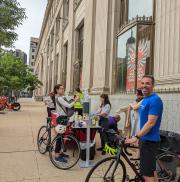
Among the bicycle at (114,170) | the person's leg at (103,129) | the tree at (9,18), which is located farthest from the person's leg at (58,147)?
the tree at (9,18)

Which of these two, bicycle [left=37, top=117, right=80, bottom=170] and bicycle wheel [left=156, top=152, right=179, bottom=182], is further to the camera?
bicycle [left=37, top=117, right=80, bottom=170]

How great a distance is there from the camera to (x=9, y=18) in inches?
702

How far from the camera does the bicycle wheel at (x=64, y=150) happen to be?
8289mm

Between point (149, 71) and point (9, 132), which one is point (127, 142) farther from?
point (9, 132)

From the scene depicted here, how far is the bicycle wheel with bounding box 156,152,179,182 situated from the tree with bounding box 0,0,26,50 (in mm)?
13016

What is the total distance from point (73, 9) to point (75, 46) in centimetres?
312

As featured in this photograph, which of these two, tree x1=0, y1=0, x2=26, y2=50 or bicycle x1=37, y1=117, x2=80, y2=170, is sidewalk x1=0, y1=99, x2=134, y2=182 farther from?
tree x1=0, y1=0, x2=26, y2=50

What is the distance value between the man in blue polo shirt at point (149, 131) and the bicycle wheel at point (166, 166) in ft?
2.22

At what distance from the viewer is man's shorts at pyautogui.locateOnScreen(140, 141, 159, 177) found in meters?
5.12

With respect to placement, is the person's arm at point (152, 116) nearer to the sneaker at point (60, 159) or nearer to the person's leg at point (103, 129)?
the sneaker at point (60, 159)

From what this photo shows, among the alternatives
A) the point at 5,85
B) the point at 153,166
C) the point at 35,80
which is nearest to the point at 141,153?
the point at 153,166

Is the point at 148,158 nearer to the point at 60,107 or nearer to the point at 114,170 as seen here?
the point at 114,170

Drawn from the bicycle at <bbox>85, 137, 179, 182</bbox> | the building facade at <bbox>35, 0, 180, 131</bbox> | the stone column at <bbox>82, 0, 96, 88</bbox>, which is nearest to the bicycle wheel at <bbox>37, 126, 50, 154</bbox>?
the building facade at <bbox>35, 0, 180, 131</bbox>

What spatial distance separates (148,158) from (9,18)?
1415cm
